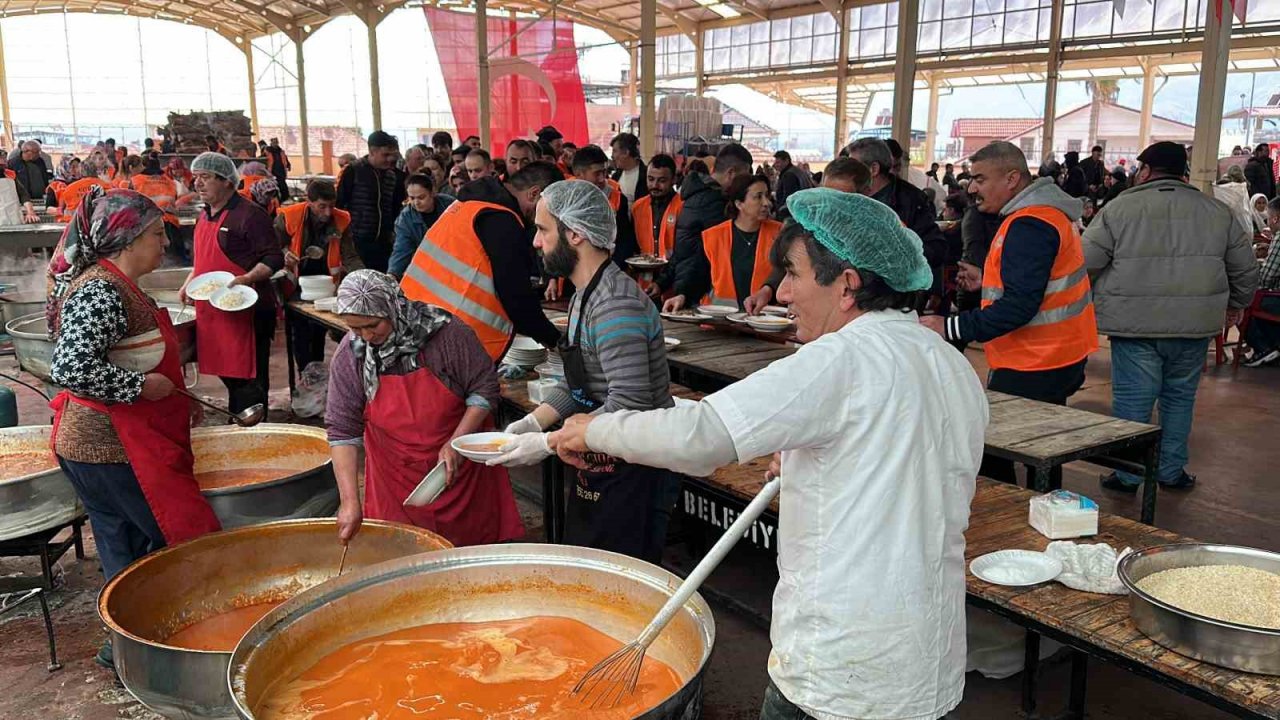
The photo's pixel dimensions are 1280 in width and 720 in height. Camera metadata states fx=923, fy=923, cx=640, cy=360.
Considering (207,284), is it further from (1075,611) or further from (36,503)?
(1075,611)

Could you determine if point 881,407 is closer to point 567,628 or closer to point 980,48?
point 567,628

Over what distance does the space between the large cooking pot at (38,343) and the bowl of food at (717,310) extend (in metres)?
2.39

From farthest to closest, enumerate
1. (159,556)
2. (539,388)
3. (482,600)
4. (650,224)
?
1. (650,224)
2. (539,388)
3. (159,556)
4. (482,600)

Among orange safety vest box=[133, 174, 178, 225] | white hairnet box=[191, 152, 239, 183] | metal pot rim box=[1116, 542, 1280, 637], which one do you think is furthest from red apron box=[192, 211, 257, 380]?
metal pot rim box=[1116, 542, 1280, 637]

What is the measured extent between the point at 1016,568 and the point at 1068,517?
0.26 metres

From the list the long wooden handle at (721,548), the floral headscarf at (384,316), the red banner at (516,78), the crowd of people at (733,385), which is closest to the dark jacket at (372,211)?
the crowd of people at (733,385)

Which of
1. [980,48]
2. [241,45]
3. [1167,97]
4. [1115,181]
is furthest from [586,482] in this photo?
[241,45]

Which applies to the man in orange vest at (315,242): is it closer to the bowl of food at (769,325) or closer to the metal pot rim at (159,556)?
the bowl of food at (769,325)

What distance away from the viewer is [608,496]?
2490 mm

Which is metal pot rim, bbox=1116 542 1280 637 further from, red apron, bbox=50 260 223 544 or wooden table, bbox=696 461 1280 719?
red apron, bbox=50 260 223 544

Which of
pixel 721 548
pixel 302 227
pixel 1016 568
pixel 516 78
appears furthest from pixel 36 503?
pixel 516 78

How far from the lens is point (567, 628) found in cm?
193

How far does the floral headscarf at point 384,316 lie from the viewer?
239 centimetres

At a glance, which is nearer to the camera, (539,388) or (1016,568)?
(1016,568)
